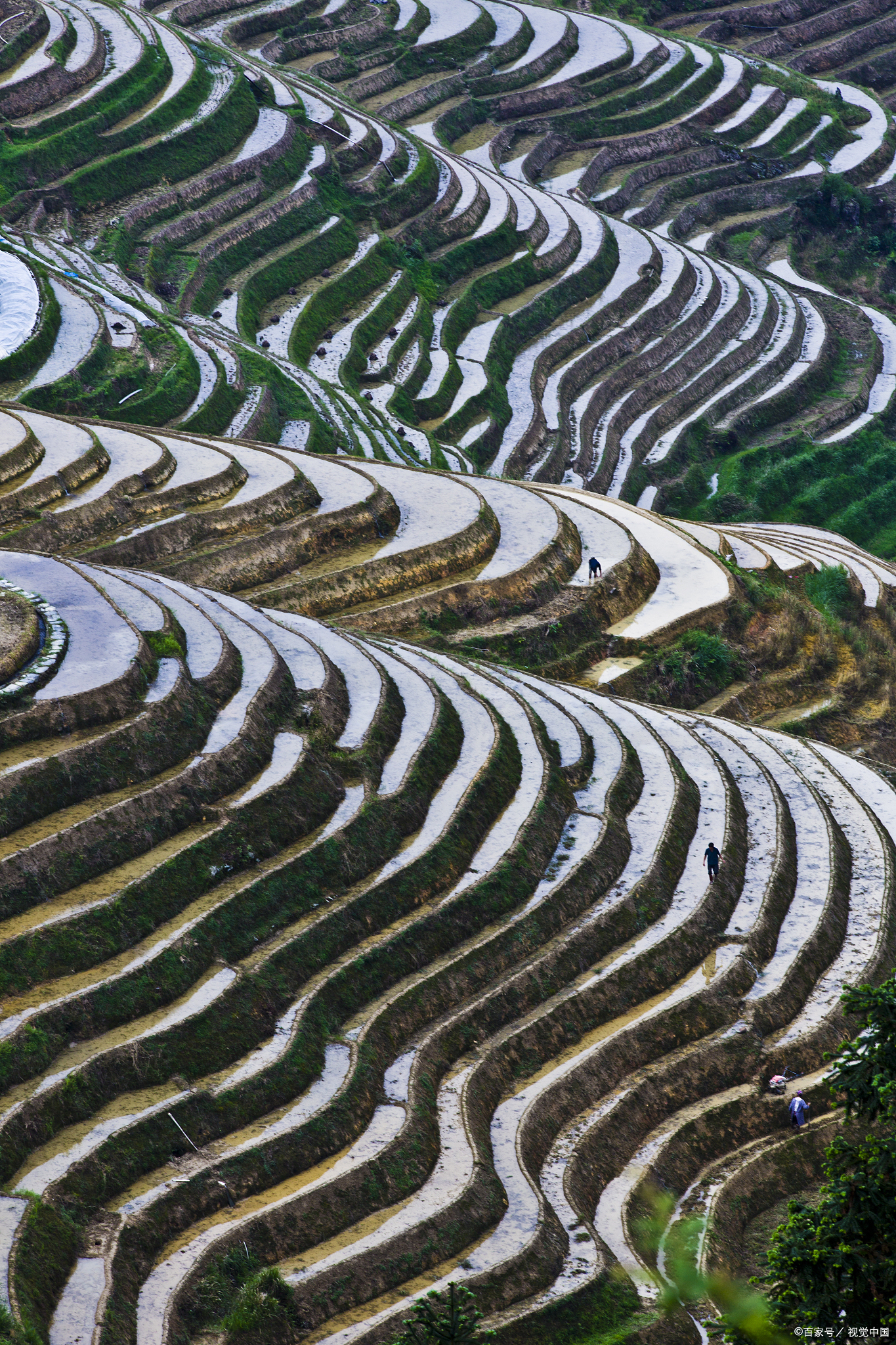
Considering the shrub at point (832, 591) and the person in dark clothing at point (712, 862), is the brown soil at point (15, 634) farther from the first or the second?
the shrub at point (832, 591)

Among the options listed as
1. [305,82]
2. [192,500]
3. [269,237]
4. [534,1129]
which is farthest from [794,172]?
[534,1129]

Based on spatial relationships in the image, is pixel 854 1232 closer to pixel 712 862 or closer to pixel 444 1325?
pixel 444 1325

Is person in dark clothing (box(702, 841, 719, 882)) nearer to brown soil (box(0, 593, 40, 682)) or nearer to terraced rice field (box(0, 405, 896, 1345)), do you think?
terraced rice field (box(0, 405, 896, 1345))

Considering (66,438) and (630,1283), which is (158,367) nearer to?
(66,438)

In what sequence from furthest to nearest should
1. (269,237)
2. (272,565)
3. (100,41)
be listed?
(100,41), (269,237), (272,565)

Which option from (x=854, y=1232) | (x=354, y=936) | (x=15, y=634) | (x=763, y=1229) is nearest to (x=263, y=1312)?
(x=854, y=1232)

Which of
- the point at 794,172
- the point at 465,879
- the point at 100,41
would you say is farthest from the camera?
the point at 794,172
